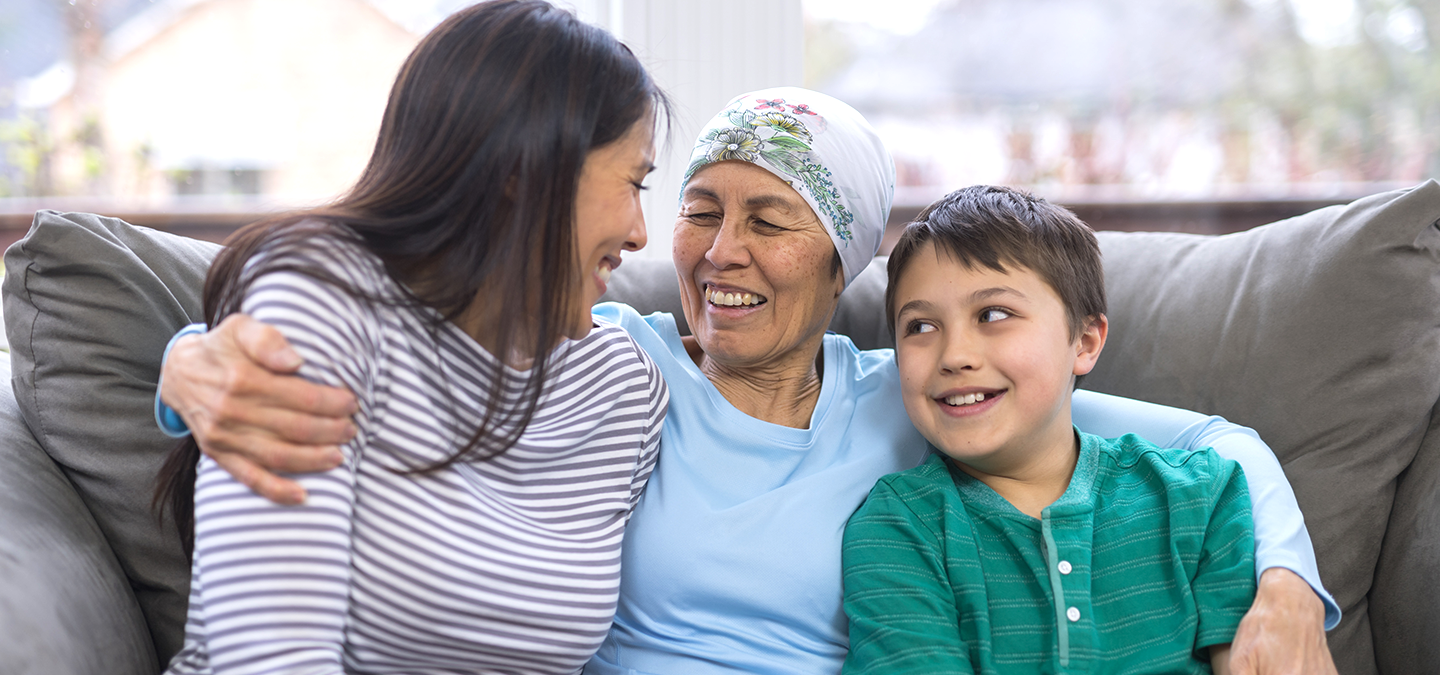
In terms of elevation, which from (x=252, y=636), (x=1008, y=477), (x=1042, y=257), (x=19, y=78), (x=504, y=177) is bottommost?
(x=1008, y=477)

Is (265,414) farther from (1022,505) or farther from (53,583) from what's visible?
(1022,505)

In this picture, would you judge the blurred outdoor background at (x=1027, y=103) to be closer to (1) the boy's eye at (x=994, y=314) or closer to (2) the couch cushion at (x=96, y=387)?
(2) the couch cushion at (x=96, y=387)

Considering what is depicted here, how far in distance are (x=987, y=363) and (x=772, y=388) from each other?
347 millimetres

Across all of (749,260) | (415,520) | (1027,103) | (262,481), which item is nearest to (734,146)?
(749,260)

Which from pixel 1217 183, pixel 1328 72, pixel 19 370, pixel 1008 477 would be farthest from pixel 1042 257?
pixel 1328 72

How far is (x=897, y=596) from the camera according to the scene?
1.14 metres

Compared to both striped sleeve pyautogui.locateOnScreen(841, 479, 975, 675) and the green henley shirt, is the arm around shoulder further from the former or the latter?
striped sleeve pyautogui.locateOnScreen(841, 479, 975, 675)

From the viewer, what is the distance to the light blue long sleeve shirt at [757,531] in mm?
1213

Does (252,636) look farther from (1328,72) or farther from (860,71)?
(1328,72)

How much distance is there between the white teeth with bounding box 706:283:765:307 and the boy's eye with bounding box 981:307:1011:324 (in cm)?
31

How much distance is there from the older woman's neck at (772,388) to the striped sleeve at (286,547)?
684mm

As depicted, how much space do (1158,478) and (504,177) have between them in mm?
908

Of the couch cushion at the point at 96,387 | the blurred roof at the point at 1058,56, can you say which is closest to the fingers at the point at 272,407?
the couch cushion at the point at 96,387

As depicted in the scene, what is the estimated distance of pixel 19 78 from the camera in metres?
2.48
